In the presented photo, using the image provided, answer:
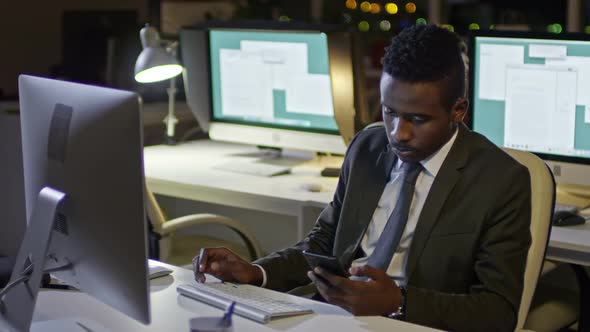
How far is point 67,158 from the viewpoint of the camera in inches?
71.1

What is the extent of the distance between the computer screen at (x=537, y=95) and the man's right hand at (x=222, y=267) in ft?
4.11

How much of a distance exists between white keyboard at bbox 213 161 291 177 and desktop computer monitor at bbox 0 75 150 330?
1.64 meters

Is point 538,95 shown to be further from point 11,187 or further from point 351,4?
point 351,4

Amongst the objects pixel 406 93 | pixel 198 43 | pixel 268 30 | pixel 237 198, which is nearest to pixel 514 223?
pixel 406 93

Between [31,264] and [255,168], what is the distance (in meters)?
1.81

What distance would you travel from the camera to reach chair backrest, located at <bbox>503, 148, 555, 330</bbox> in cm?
217

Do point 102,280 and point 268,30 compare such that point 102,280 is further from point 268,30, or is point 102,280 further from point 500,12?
point 500,12

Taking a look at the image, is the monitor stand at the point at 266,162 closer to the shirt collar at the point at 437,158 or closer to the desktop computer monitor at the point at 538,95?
the desktop computer monitor at the point at 538,95

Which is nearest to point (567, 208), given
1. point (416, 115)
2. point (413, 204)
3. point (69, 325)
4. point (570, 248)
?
point (570, 248)

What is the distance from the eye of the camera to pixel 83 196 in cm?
178

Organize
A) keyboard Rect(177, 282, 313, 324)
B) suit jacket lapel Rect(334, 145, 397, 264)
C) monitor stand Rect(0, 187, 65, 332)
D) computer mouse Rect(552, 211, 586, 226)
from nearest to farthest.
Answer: monitor stand Rect(0, 187, 65, 332) < keyboard Rect(177, 282, 313, 324) < suit jacket lapel Rect(334, 145, 397, 264) < computer mouse Rect(552, 211, 586, 226)

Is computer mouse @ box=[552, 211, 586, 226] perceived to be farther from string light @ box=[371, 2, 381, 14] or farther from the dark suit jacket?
string light @ box=[371, 2, 381, 14]

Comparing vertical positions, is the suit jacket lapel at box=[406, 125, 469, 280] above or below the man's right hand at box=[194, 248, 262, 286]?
above

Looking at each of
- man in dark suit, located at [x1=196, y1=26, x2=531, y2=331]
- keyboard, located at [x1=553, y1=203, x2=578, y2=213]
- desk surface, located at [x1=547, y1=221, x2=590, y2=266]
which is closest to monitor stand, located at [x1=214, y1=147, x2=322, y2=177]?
keyboard, located at [x1=553, y1=203, x2=578, y2=213]
